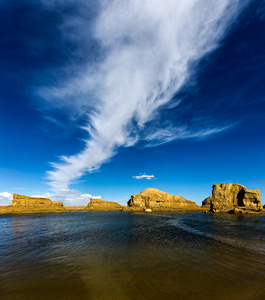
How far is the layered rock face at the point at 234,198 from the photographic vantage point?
252 feet

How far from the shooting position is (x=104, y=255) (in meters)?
11.9

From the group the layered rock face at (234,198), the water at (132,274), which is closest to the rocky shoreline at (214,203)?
the layered rock face at (234,198)

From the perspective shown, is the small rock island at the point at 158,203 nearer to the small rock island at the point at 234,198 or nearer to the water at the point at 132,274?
the small rock island at the point at 234,198

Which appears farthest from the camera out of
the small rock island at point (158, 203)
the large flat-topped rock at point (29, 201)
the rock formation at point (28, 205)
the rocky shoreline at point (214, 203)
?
the small rock island at point (158, 203)

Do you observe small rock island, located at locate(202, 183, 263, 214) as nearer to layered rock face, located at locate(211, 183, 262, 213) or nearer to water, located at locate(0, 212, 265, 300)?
layered rock face, located at locate(211, 183, 262, 213)

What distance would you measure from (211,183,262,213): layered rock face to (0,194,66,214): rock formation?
105 meters

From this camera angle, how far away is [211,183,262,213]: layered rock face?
76938 millimetres

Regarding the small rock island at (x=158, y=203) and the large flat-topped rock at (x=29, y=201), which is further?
the small rock island at (x=158, y=203)

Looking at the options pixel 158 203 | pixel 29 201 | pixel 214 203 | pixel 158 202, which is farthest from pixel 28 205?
pixel 214 203

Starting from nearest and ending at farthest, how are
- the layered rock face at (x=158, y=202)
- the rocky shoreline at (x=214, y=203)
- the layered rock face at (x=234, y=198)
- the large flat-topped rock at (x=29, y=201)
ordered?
the layered rock face at (x=234, y=198)
the rocky shoreline at (x=214, y=203)
the large flat-topped rock at (x=29, y=201)
the layered rock face at (x=158, y=202)

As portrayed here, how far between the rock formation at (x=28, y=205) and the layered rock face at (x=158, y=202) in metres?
57.2

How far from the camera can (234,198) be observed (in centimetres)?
8312

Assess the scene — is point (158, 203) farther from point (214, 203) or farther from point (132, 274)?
point (132, 274)

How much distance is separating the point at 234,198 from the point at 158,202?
56689 mm
